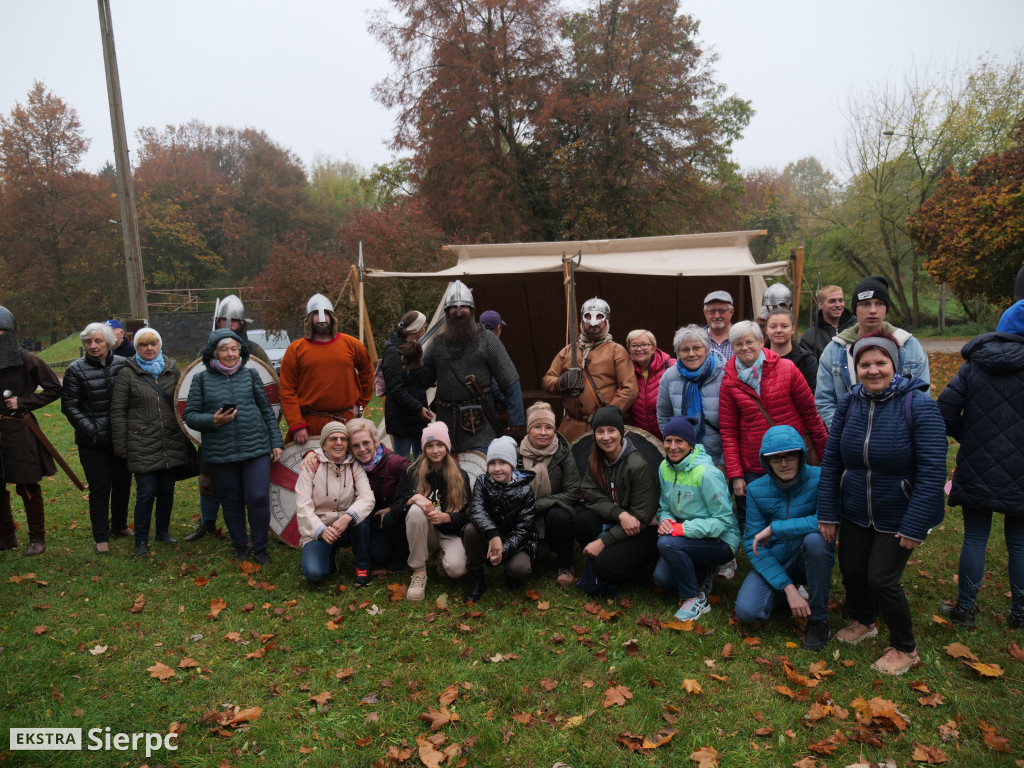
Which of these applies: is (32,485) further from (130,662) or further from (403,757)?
(403,757)

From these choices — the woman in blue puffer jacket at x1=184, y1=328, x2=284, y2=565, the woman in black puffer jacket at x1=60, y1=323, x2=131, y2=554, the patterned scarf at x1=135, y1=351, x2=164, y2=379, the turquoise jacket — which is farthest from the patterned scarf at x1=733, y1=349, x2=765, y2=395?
the woman in black puffer jacket at x1=60, y1=323, x2=131, y2=554

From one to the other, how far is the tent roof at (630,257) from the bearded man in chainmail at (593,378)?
4.29 feet

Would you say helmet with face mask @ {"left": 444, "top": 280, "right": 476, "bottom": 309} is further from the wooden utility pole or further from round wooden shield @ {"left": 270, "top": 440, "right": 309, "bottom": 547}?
the wooden utility pole

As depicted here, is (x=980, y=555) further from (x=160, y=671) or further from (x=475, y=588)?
(x=160, y=671)

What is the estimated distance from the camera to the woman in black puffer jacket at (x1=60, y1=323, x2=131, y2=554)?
17.1 ft

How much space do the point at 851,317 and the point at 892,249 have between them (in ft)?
82.8

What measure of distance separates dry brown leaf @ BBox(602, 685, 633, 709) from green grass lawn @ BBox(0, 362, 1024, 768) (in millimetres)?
11

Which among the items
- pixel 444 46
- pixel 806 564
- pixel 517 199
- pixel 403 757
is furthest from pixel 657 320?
pixel 444 46

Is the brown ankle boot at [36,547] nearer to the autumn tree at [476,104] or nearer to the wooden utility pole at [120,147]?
the wooden utility pole at [120,147]

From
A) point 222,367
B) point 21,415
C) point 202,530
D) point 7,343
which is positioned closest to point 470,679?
point 222,367

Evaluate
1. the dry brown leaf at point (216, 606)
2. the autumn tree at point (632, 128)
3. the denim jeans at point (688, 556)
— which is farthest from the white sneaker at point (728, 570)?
the autumn tree at point (632, 128)

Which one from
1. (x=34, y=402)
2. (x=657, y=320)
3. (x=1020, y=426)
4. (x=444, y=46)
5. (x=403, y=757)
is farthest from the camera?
(x=444, y=46)

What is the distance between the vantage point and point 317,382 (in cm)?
534

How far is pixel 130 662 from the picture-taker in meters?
3.69
